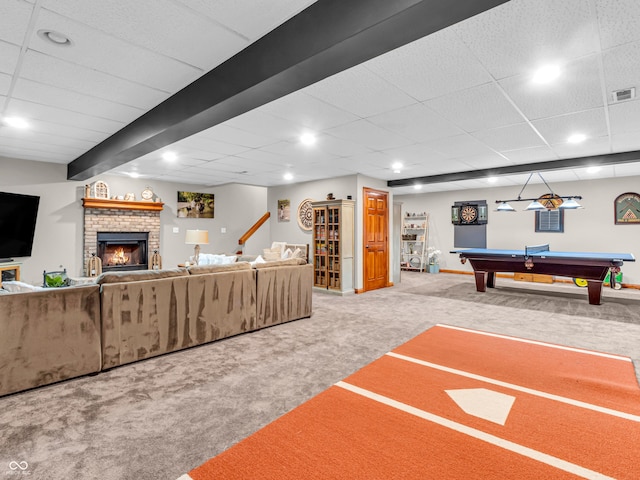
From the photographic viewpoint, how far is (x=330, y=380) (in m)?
2.64

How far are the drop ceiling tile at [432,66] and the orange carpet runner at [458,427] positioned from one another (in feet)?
7.93

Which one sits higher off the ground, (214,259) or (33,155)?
(33,155)

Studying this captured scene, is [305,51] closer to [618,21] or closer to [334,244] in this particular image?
[618,21]

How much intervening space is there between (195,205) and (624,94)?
7.87m

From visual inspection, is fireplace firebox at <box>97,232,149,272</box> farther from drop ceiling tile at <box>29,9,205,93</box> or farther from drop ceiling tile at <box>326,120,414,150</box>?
drop ceiling tile at <box>326,120,414,150</box>

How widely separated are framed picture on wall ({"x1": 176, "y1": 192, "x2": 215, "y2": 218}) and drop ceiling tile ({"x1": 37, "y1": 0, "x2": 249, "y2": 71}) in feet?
19.8

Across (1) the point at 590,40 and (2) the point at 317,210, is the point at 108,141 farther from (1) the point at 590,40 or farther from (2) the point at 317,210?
(1) the point at 590,40

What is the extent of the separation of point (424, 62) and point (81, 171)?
5.65 meters

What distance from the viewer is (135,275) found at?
304 cm

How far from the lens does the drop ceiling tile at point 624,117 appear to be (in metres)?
3.07

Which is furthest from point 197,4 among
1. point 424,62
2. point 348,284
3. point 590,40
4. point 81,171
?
point 348,284

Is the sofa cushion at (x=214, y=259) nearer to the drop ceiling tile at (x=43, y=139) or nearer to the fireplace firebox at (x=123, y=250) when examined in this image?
the fireplace firebox at (x=123, y=250)

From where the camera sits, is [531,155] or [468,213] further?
[468,213]

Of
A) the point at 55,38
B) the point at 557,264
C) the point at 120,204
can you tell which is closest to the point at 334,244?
the point at 557,264
